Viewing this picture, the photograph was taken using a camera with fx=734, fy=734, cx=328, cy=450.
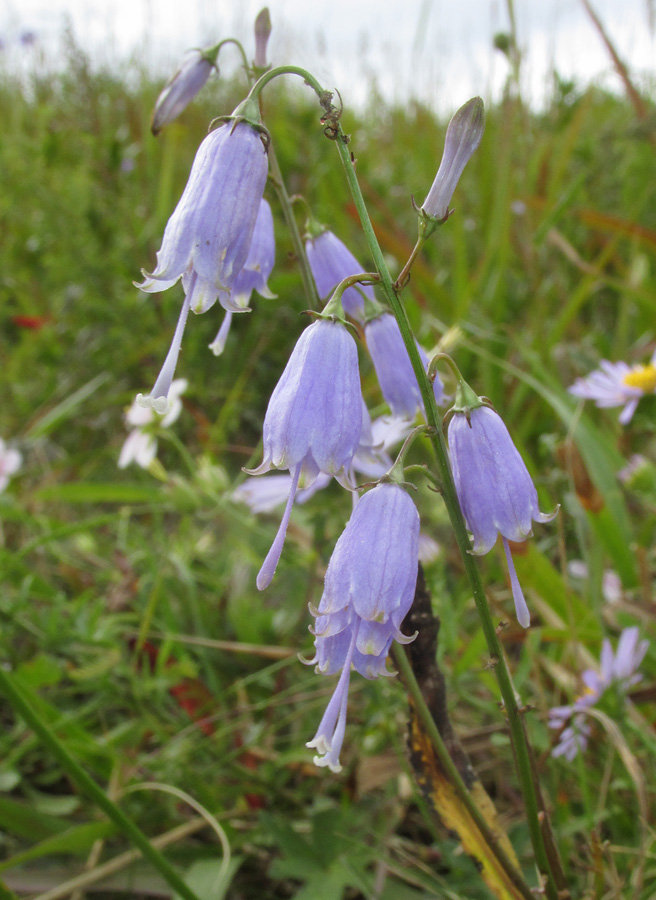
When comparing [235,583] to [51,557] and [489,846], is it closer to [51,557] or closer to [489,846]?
[51,557]

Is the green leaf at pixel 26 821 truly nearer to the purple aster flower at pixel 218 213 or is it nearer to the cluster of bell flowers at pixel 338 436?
the cluster of bell flowers at pixel 338 436

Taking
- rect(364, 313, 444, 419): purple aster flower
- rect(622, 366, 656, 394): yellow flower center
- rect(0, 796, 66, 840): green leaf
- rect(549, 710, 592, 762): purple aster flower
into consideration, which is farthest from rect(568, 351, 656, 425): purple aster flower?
rect(0, 796, 66, 840): green leaf

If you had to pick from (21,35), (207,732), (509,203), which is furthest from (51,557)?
(21,35)

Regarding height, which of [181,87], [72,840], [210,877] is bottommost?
[210,877]

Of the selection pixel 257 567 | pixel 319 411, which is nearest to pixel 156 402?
pixel 319 411

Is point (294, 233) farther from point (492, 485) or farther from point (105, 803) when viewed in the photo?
point (105, 803)
